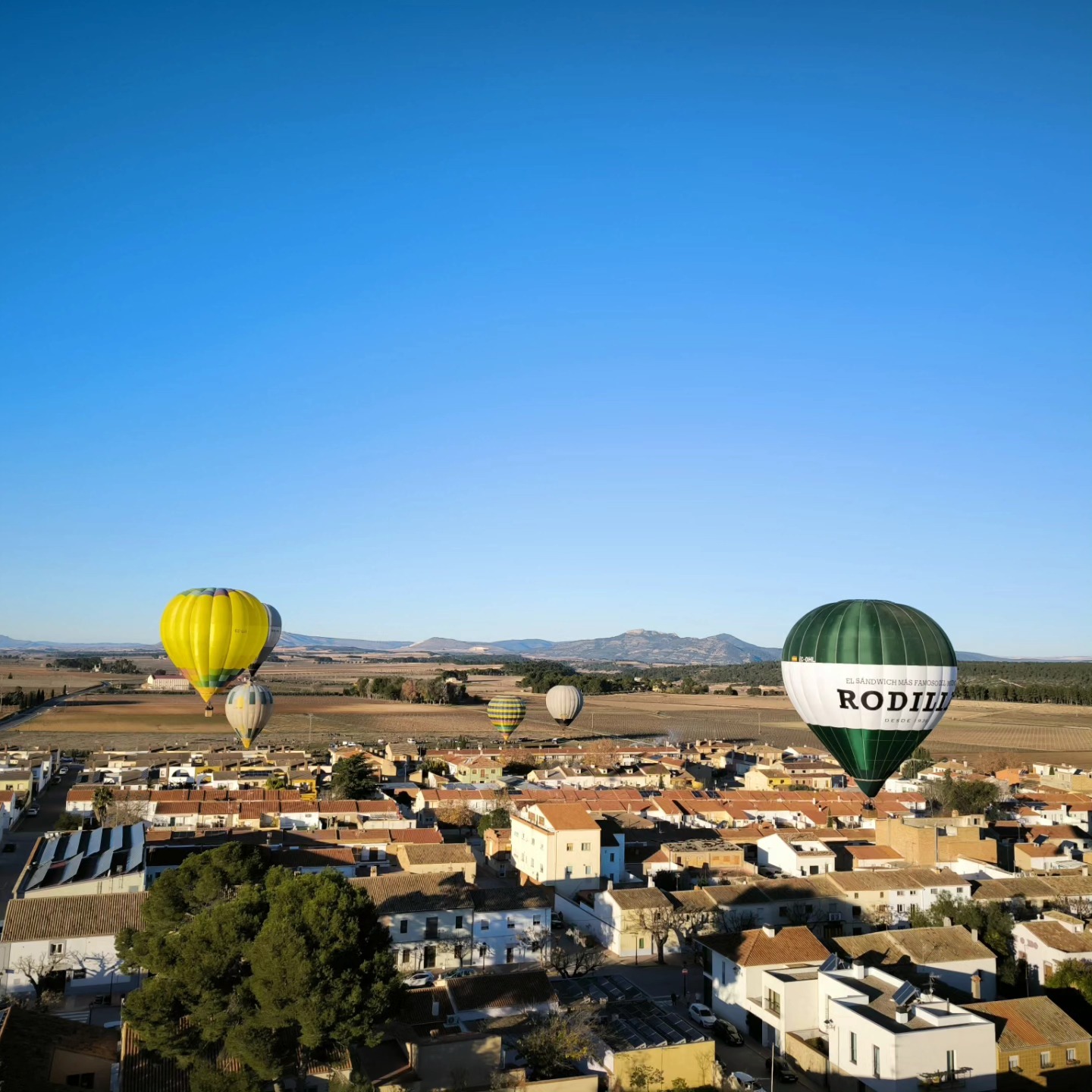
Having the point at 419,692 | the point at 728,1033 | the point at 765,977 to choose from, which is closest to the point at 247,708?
the point at 728,1033

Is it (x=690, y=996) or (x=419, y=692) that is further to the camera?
(x=419, y=692)

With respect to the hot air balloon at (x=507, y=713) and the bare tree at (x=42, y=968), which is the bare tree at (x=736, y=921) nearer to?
the bare tree at (x=42, y=968)

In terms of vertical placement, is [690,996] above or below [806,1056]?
below

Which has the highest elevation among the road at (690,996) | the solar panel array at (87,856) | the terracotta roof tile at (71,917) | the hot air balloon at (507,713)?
the hot air balloon at (507,713)

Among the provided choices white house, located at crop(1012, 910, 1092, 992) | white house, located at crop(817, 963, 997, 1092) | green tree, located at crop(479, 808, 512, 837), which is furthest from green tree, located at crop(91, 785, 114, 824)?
white house, located at crop(1012, 910, 1092, 992)

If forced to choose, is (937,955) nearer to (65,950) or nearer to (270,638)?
(65,950)

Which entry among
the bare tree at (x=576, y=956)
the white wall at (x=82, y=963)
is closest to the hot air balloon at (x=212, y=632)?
the white wall at (x=82, y=963)

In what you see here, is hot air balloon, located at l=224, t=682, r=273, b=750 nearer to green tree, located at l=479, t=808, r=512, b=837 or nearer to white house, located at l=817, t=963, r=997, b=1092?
green tree, located at l=479, t=808, r=512, b=837

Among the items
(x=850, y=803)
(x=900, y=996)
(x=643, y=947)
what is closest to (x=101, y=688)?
(x=850, y=803)

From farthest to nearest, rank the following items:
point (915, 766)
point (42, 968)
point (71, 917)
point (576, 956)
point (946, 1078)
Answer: point (915, 766)
point (576, 956)
point (71, 917)
point (42, 968)
point (946, 1078)
